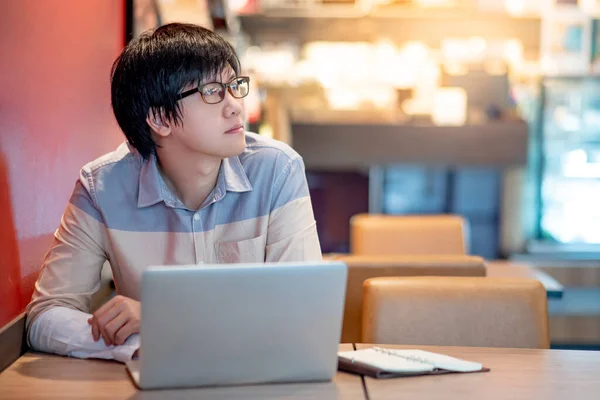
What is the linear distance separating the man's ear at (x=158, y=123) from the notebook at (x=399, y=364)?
700 millimetres

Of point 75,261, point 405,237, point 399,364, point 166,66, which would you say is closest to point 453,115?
point 405,237

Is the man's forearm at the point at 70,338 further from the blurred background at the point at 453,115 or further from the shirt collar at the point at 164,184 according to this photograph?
the blurred background at the point at 453,115

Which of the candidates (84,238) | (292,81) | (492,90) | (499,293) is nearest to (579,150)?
(492,90)

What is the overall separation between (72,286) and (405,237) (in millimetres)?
2194

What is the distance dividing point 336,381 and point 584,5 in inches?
199

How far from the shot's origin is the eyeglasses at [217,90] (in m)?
1.96

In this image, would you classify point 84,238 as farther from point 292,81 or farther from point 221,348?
point 292,81

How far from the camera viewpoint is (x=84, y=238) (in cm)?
200

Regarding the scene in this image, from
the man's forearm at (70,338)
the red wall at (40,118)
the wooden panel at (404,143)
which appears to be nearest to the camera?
the man's forearm at (70,338)

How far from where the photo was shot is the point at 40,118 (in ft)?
6.90

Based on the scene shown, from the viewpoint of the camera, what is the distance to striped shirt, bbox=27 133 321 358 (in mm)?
1988

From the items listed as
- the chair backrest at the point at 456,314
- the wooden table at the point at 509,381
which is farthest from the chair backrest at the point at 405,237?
the wooden table at the point at 509,381

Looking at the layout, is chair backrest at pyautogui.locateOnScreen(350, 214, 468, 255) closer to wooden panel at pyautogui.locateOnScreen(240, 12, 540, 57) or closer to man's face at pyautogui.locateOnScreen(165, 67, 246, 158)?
man's face at pyautogui.locateOnScreen(165, 67, 246, 158)

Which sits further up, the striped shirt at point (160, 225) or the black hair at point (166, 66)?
the black hair at point (166, 66)
